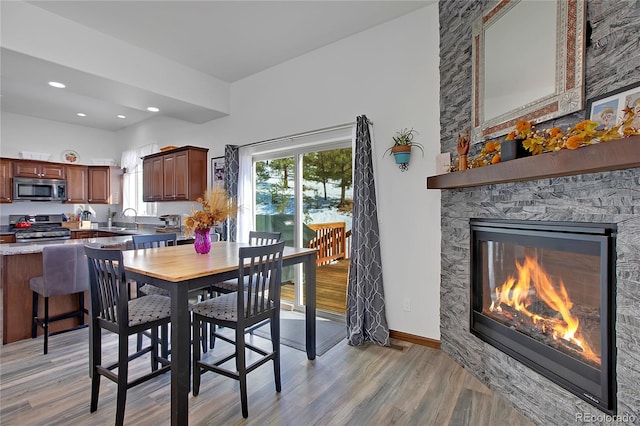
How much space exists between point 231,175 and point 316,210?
4.34ft

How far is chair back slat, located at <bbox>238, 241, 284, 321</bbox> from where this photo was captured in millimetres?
1951

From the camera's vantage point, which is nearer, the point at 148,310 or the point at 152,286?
the point at 148,310

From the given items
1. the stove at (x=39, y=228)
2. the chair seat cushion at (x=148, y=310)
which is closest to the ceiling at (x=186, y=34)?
the chair seat cushion at (x=148, y=310)

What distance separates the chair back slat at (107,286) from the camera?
1.80m

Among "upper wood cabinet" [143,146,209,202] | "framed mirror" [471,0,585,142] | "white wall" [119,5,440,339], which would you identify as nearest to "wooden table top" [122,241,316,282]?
"white wall" [119,5,440,339]

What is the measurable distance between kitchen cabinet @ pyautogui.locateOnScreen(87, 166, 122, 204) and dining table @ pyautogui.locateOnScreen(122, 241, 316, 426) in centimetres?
475

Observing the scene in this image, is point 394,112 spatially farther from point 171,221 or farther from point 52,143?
point 52,143

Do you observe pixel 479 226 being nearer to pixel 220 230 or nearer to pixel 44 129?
pixel 220 230

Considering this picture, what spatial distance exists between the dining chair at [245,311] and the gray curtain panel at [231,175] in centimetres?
205

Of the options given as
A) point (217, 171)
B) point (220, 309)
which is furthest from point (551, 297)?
point (217, 171)

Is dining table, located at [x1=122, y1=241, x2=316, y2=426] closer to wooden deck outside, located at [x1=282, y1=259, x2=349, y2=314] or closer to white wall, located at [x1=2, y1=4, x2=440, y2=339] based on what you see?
white wall, located at [x1=2, y1=4, x2=440, y2=339]

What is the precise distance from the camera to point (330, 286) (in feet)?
13.3

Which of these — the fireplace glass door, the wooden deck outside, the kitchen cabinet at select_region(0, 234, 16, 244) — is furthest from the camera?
the kitchen cabinet at select_region(0, 234, 16, 244)

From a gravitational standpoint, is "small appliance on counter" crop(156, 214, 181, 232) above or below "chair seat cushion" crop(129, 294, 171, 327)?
above
